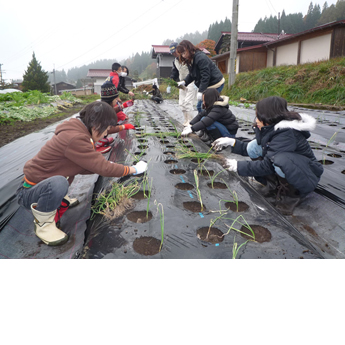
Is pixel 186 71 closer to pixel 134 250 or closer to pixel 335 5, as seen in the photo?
pixel 134 250

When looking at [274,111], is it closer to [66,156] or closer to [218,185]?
[218,185]

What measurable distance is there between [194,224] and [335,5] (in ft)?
88.1

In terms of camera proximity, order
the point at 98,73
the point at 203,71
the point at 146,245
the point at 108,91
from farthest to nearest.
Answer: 1. the point at 98,73
2. the point at 108,91
3. the point at 203,71
4. the point at 146,245

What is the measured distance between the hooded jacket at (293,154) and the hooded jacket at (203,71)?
68.5 inches

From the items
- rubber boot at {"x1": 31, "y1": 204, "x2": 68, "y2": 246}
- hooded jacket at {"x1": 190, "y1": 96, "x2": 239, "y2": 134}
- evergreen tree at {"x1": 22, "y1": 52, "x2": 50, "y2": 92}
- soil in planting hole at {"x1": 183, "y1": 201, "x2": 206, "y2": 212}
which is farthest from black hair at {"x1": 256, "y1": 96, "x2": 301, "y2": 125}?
evergreen tree at {"x1": 22, "y1": 52, "x2": 50, "y2": 92}

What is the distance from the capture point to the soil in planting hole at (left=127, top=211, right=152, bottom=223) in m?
1.41

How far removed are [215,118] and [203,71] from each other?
2.61 feet

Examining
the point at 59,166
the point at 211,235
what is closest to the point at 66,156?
the point at 59,166

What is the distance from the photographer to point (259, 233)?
1.31 metres

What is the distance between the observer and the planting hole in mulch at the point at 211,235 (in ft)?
4.06

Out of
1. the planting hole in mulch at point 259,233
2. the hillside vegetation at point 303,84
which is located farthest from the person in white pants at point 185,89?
the hillside vegetation at point 303,84

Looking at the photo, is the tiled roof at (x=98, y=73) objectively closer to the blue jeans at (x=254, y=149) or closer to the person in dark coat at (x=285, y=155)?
the blue jeans at (x=254, y=149)

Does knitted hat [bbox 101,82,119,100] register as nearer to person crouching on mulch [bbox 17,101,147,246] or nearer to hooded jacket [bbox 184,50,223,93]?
hooded jacket [bbox 184,50,223,93]

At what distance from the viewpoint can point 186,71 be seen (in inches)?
153
